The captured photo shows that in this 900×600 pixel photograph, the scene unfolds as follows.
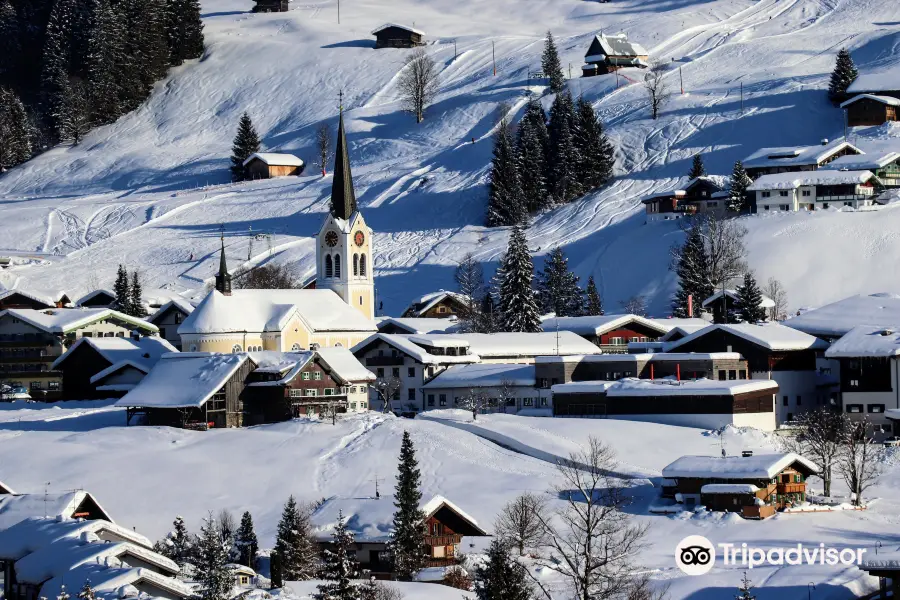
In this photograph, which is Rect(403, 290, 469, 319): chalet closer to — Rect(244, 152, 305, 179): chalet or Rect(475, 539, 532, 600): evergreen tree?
Rect(244, 152, 305, 179): chalet

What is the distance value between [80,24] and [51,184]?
2520cm

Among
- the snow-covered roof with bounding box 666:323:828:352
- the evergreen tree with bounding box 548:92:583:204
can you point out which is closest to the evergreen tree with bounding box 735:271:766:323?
the snow-covered roof with bounding box 666:323:828:352

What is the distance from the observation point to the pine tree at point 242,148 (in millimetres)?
132375

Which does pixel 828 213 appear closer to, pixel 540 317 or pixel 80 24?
pixel 540 317

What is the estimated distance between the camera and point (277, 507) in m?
55.7

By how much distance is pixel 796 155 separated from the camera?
105500mm

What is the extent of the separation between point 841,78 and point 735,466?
6643 cm

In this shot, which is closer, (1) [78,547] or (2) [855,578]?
(1) [78,547]

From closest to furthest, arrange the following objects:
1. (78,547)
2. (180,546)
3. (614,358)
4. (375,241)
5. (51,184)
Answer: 1. (78,547)
2. (180,546)
3. (614,358)
4. (375,241)
5. (51,184)

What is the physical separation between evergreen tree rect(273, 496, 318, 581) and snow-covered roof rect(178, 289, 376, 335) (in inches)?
1342

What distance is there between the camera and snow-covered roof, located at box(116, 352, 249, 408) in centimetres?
6881

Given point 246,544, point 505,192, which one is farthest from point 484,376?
point 505,192

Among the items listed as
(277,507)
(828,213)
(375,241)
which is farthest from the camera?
(375,241)

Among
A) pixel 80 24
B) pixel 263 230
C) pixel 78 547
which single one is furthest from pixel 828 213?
pixel 80 24
